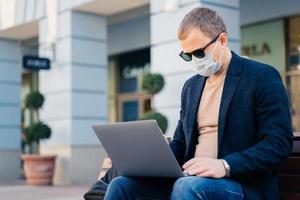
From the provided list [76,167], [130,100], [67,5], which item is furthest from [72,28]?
[130,100]

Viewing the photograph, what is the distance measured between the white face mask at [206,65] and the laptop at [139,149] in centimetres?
40

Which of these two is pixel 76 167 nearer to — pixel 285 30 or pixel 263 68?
pixel 285 30

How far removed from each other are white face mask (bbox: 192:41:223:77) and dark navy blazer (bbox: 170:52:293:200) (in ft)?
0.23

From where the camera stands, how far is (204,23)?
255cm

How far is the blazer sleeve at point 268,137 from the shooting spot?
2367mm

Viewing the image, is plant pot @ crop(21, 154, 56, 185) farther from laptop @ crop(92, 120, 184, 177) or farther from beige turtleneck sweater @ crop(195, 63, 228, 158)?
beige turtleneck sweater @ crop(195, 63, 228, 158)

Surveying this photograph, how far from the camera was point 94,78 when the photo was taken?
1094 centimetres

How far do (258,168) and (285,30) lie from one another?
852cm

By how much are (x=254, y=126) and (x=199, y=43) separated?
0.46m

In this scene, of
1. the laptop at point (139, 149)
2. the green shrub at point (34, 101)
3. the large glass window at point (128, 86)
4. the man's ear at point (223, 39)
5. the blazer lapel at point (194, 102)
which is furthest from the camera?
the large glass window at point (128, 86)

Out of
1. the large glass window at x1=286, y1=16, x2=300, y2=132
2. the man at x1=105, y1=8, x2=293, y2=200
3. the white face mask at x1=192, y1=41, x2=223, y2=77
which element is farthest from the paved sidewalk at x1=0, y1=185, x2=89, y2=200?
the white face mask at x1=192, y1=41, x2=223, y2=77

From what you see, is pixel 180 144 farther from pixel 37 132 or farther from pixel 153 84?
pixel 37 132

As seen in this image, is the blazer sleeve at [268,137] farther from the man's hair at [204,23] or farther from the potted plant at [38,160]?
the potted plant at [38,160]

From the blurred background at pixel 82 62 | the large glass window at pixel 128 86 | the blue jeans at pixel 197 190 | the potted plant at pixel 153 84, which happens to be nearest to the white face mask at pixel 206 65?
the blue jeans at pixel 197 190
